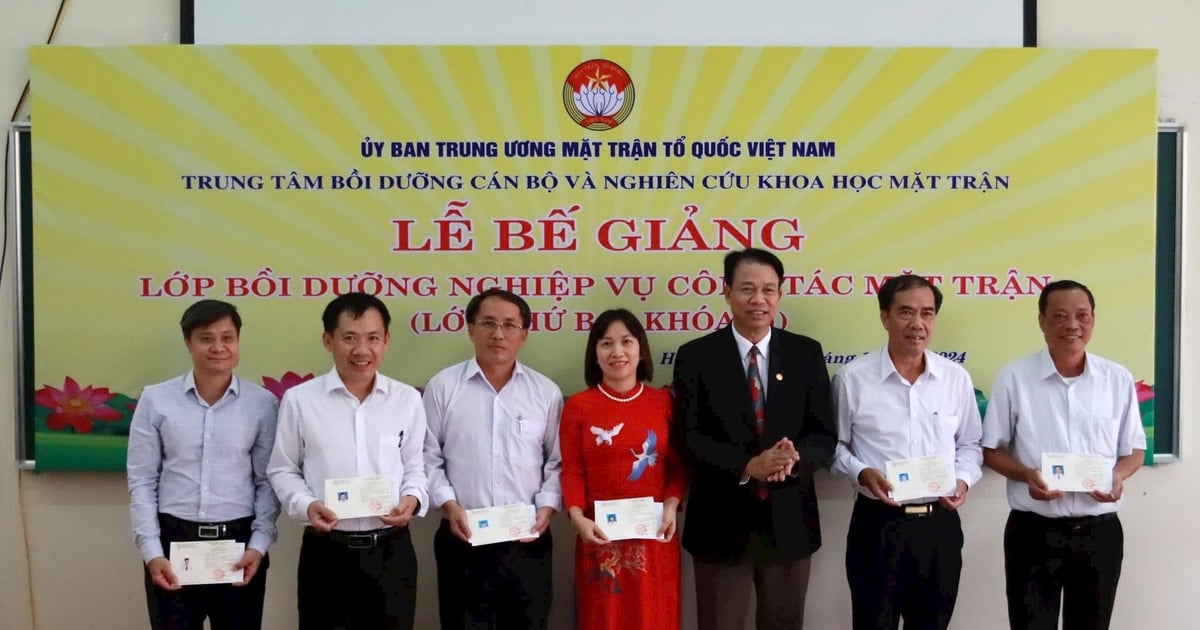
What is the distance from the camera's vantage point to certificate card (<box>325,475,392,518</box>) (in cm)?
246

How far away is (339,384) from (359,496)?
36 centimetres

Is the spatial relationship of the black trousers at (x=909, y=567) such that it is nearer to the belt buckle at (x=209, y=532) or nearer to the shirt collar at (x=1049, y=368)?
the shirt collar at (x=1049, y=368)

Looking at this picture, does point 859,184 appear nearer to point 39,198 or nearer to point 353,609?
point 353,609

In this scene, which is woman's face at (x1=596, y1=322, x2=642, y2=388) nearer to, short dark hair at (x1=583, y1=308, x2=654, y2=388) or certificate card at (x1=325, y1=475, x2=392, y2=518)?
short dark hair at (x1=583, y1=308, x2=654, y2=388)

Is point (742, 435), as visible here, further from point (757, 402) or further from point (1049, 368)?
point (1049, 368)

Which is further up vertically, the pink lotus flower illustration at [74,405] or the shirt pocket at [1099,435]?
the pink lotus flower illustration at [74,405]

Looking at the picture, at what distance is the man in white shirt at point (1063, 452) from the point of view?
2.72m

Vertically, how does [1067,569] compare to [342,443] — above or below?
below

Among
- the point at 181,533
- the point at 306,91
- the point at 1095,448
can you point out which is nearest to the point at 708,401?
the point at 1095,448

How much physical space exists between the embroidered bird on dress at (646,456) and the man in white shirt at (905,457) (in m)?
0.65

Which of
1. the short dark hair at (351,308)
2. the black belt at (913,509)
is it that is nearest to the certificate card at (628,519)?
the black belt at (913,509)

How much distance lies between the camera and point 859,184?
3174mm

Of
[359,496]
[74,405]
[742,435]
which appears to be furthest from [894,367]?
[74,405]

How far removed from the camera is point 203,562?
2482 mm
